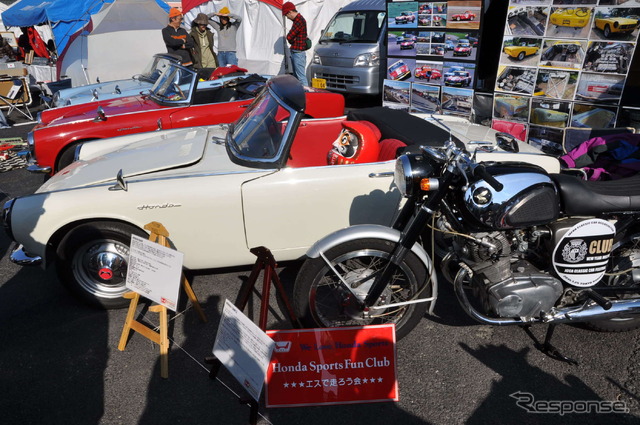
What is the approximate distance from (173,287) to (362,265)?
116 cm

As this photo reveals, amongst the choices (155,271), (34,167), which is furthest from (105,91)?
(155,271)

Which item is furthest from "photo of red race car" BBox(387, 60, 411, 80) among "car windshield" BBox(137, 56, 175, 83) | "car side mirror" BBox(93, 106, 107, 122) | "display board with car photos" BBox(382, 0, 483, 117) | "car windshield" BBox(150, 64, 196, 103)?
"car side mirror" BBox(93, 106, 107, 122)

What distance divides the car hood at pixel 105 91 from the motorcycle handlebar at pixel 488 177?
556 centimetres

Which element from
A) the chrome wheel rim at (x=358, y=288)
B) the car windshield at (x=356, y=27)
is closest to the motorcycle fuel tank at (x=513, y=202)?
the chrome wheel rim at (x=358, y=288)

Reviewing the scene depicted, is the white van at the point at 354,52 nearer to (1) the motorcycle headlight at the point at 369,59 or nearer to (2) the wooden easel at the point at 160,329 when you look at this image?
(1) the motorcycle headlight at the point at 369,59

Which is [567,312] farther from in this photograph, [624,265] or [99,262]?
[99,262]

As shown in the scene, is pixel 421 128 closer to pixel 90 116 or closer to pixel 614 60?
pixel 614 60

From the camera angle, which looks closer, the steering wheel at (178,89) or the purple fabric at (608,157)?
the purple fabric at (608,157)

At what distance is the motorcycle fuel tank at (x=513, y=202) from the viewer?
2.39 meters

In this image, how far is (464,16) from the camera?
6.43m

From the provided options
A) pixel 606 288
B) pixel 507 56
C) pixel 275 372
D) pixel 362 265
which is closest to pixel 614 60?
pixel 507 56

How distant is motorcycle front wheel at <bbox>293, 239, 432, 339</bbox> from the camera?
8.77ft

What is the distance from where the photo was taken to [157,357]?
2965 mm

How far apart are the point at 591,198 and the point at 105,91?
22.0 ft
